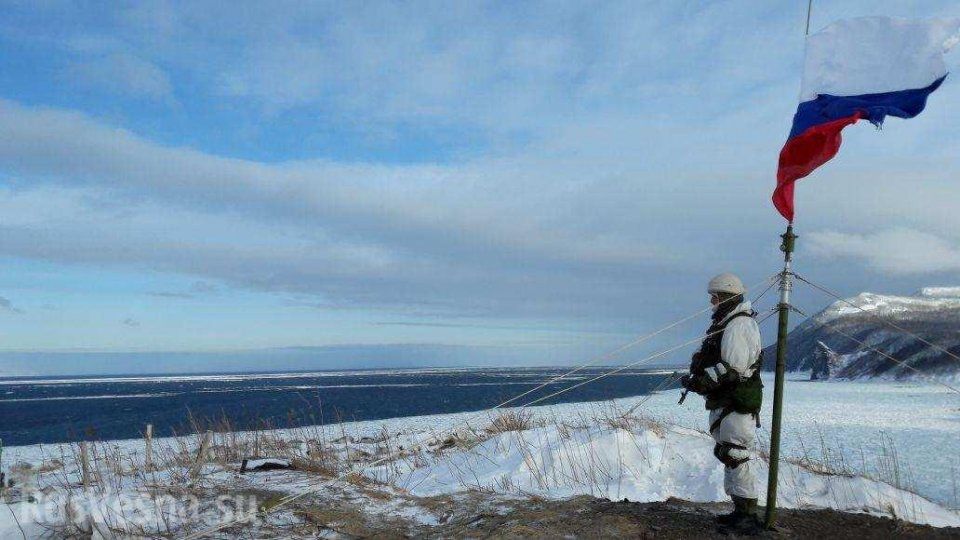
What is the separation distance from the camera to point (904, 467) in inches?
534

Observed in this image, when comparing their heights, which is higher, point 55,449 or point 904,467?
point 904,467

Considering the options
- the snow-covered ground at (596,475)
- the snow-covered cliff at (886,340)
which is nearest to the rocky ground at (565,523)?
the snow-covered ground at (596,475)

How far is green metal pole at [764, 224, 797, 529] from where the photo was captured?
5641mm

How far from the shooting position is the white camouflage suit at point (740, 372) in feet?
18.6

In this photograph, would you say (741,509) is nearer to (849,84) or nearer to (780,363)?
(780,363)

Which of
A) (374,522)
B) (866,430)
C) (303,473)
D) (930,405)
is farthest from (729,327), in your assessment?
(930,405)

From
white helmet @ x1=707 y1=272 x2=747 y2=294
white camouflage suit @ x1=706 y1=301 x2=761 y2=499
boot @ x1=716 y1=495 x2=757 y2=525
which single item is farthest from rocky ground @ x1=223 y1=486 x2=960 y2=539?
white helmet @ x1=707 y1=272 x2=747 y2=294

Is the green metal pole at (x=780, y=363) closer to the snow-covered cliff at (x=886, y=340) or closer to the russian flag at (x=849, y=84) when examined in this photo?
the russian flag at (x=849, y=84)

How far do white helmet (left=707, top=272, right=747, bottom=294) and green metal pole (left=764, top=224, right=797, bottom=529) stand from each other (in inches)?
14.3

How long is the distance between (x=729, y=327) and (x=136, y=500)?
584 cm

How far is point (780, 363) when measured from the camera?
5789 mm

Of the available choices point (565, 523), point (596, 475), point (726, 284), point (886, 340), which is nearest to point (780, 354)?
point (726, 284)

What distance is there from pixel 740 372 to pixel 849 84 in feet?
8.50

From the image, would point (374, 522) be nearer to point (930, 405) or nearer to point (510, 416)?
point (510, 416)
